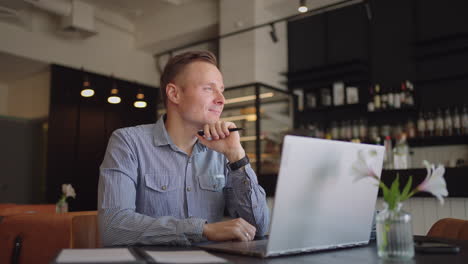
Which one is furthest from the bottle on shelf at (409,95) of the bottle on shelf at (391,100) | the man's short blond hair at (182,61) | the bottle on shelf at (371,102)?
the man's short blond hair at (182,61)

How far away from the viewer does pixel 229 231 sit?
119 centimetres

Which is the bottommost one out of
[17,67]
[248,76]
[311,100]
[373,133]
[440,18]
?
[373,133]

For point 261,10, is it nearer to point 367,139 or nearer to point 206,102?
point 367,139

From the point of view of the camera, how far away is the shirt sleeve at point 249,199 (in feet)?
4.87

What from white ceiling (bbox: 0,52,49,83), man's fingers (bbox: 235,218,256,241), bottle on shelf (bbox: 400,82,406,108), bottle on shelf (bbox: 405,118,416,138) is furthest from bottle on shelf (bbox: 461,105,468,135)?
white ceiling (bbox: 0,52,49,83)

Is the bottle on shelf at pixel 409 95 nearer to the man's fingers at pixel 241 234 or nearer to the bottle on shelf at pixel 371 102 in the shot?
the bottle on shelf at pixel 371 102

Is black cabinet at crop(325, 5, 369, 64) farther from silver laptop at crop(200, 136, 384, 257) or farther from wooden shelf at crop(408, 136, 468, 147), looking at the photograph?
silver laptop at crop(200, 136, 384, 257)

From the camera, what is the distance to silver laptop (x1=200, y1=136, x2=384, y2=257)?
2.91 feet

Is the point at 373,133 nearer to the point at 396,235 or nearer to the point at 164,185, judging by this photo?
the point at 164,185

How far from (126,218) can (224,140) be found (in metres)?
0.44

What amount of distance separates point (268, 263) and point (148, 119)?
6640 millimetres

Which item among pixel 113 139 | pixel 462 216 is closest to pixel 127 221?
pixel 113 139

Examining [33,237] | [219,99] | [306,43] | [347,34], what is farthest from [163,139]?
[306,43]

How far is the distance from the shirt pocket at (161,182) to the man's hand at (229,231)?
1.09ft
